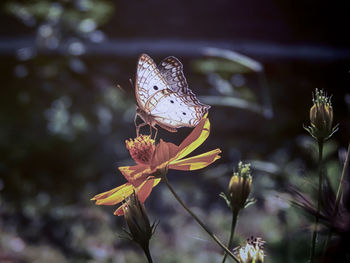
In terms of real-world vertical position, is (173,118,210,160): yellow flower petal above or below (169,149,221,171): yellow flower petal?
above

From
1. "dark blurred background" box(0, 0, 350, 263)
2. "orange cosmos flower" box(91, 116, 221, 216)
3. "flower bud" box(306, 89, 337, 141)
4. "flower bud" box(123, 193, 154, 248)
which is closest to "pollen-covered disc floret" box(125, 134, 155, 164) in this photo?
"orange cosmos flower" box(91, 116, 221, 216)

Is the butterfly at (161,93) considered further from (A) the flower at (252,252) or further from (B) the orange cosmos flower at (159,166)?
(A) the flower at (252,252)

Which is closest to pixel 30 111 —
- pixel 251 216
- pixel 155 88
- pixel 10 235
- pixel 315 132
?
pixel 10 235

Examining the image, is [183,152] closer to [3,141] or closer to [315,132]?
[315,132]

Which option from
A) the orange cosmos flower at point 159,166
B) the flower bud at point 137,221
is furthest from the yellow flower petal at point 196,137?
the flower bud at point 137,221

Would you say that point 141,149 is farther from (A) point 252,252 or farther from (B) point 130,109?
(B) point 130,109

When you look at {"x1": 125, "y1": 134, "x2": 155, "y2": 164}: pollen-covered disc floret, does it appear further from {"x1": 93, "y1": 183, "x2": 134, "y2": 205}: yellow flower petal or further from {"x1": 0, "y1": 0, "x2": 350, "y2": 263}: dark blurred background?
{"x1": 0, "y1": 0, "x2": 350, "y2": 263}: dark blurred background

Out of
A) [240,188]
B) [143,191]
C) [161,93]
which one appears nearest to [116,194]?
[143,191]
